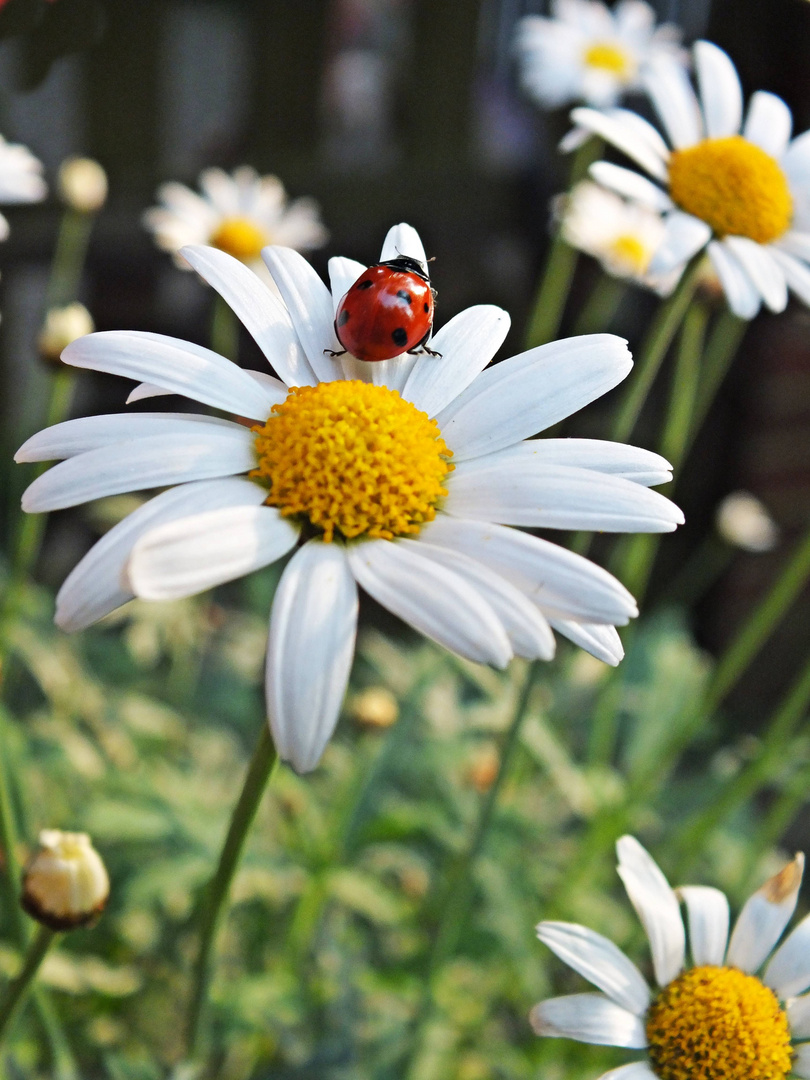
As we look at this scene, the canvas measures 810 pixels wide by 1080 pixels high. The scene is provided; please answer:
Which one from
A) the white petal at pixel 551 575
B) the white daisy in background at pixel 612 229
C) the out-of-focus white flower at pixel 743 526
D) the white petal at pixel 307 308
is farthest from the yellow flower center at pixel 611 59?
the white petal at pixel 551 575

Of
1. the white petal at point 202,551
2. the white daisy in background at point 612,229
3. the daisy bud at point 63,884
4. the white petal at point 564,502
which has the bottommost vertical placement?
the daisy bud at point 63,884

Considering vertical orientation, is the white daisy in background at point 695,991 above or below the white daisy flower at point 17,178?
below

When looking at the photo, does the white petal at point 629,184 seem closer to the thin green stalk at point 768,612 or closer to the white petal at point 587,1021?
the thin green stalk at point 768,612

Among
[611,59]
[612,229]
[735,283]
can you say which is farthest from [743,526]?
[735,283]

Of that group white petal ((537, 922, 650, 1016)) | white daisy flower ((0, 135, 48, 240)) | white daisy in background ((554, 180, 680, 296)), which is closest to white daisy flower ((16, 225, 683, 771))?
white petal ((537, 922, 650, 1016))

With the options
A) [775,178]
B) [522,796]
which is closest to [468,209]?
[522,796]

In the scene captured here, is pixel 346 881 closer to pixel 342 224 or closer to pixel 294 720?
pixel 294 720
